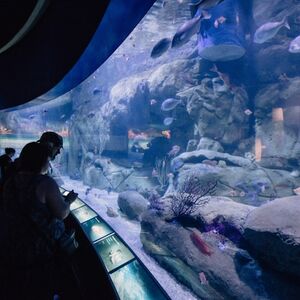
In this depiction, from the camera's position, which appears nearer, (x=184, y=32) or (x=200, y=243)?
(x=200, y=243)

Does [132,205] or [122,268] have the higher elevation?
[122,268]

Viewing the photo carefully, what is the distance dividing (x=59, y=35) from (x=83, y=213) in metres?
3.18

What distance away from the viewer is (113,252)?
312 cm

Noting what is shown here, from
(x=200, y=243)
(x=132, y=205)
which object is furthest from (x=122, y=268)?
(x=132, y=205)

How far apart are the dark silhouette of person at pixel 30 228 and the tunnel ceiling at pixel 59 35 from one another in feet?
5.12

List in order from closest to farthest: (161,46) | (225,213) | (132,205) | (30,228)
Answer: (30,228), (225,213), (161,46), (132,205)

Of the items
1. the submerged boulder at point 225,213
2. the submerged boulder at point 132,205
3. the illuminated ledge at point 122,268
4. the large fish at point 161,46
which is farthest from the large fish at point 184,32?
the illuminated ledge at point 122,268

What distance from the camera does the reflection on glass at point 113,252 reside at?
2900mm

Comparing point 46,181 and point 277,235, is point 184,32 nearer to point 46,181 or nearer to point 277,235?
point 277,235

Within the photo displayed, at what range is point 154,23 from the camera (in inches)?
692

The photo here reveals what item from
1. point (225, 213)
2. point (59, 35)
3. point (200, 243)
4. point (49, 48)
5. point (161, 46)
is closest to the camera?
point (59, 35)

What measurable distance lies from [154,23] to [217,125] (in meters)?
9.93

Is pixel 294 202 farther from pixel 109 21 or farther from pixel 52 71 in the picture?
pixel 52 71

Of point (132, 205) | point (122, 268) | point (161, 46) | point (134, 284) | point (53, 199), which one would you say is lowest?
point (132, 205)
